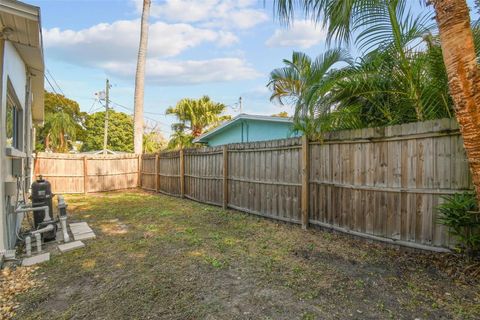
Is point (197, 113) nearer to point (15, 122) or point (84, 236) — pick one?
point (15, 122)

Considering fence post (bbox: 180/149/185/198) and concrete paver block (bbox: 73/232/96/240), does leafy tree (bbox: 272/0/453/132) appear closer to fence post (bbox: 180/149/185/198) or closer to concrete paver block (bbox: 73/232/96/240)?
concrete paver block (bbox: 73/232/96/240)

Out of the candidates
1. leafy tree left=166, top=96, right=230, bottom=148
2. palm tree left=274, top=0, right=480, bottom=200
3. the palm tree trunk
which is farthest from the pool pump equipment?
leafy tree left=166, top=96, right=230, bottom=148

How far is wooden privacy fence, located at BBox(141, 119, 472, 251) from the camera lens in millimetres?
3605

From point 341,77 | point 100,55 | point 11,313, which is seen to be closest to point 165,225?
point 11,313

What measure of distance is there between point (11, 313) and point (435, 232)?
4622 millimetres

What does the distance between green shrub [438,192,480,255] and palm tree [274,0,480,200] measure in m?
0.24

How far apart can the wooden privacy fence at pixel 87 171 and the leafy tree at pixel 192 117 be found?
460 cm

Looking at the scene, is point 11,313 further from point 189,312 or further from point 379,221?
point 379,221

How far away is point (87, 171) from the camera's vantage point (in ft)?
40.9

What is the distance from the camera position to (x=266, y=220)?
21.3ft

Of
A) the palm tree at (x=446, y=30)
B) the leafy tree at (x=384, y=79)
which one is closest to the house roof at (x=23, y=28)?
the palm tree at (x=446, y=30)

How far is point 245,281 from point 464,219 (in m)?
2.44

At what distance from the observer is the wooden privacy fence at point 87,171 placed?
11.7 m

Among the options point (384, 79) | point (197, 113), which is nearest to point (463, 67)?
point (384, 79)
